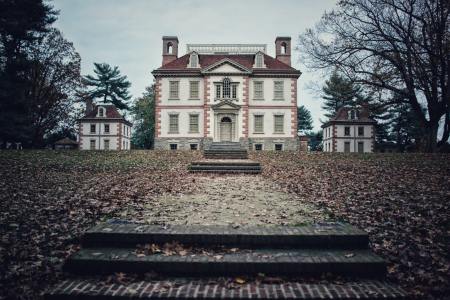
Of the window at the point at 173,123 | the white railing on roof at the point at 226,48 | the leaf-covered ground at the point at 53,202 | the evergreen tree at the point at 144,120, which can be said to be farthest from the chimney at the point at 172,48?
the leaf-covered ground at the point at 53,202

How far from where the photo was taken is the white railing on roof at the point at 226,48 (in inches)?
1457

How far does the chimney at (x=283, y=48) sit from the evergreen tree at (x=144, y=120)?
24.9m

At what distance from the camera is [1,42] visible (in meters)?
24.3

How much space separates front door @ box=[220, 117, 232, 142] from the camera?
31.9 m

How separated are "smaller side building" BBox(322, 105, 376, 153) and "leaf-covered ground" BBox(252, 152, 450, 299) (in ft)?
118

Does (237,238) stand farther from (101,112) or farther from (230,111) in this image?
(101,112)

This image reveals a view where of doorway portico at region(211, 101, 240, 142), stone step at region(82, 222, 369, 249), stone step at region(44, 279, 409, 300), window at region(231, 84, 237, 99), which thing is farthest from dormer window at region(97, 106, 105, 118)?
stone step at region(44, 279, 409, 300)

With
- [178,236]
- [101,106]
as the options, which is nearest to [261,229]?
[178,236]

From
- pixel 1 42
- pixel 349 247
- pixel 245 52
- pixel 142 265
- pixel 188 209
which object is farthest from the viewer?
pixel 245 52

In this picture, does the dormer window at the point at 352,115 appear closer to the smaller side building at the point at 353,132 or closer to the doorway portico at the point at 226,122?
the smaller side building at the point at 353,132

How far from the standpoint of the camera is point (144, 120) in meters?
53.1

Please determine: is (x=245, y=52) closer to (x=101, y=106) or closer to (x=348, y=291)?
(x=101, y=106)

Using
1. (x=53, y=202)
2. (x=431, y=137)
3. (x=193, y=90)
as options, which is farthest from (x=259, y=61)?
(x=53, y=202)

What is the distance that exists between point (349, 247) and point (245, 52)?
115 ft
